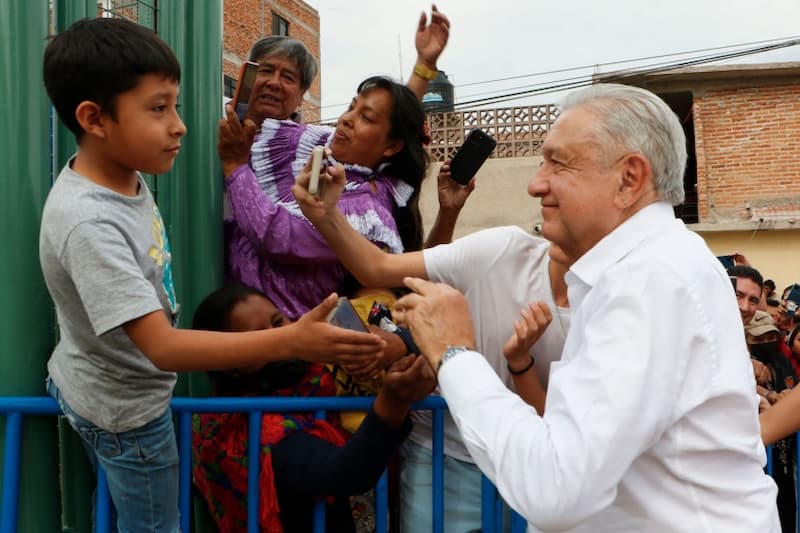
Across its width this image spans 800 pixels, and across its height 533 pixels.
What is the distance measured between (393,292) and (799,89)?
14.1 meters

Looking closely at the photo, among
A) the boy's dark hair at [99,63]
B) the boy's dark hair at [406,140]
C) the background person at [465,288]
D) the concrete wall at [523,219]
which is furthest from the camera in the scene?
the concrete wall at [523,219]

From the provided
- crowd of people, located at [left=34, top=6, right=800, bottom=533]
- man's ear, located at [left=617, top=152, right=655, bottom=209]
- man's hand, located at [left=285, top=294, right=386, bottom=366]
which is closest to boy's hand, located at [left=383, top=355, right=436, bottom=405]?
crowd of people, located at [left=34, top=6, right=800, bottom=533]

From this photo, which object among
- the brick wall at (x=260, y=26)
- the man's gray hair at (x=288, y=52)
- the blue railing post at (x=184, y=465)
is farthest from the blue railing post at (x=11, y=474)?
the brick wall at (x=260, y=26)

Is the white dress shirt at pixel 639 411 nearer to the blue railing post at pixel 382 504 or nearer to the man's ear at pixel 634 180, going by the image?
the man's ear at pixel 634 180

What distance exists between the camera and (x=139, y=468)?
177cm

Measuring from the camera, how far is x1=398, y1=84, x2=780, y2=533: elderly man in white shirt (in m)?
1.24

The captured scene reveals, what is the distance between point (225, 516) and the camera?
2.17 m

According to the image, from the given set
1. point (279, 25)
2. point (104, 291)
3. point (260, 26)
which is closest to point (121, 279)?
point (104, 291)

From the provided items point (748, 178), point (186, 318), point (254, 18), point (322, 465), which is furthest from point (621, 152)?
point (254, 18)

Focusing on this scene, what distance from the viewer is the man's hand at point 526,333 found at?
6.14 feet

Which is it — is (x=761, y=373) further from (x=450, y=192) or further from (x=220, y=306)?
(x=220, y=306)

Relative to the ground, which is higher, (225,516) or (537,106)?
(537,106)

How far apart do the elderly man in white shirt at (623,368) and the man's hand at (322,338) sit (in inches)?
5.4

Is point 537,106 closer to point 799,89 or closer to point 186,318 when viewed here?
point 799,89
